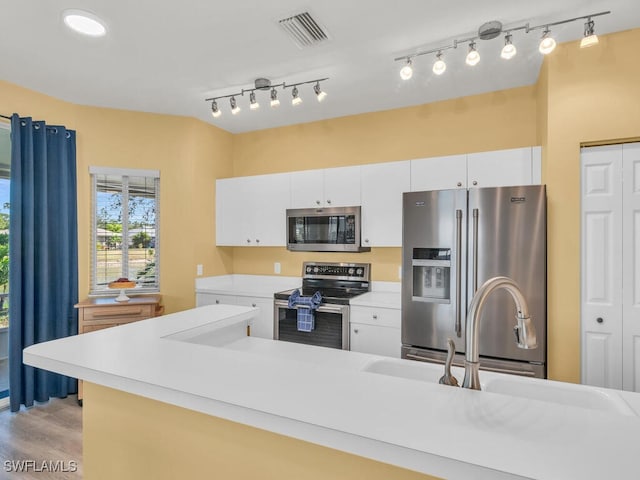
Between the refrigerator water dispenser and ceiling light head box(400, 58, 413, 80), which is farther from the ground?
ceiling light head box(400, 58, 413, 80)

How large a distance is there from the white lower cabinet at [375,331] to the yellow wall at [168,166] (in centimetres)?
181

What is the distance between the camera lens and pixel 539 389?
1.33 m

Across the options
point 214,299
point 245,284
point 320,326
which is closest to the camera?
point 320,326

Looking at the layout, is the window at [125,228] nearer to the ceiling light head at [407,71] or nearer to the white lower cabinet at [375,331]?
the white lower cabinet at [375,331]

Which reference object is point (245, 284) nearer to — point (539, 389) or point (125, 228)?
point (125, 228)

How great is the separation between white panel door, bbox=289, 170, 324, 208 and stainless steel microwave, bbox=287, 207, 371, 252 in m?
0.07

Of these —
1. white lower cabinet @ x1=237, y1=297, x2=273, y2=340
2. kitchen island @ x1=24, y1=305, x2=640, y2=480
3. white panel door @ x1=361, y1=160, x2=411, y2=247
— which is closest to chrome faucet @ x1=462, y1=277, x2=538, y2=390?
kitchen island @ x1=24, y1=305, x2=640, y2=480

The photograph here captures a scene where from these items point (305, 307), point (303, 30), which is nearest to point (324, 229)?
point (305, 307)

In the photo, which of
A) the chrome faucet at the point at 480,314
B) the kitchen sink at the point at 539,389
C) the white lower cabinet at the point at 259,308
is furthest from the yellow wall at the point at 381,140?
the chrome faucet at the point at 480,314

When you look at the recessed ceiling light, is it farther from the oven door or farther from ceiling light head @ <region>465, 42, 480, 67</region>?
Answer: the oven door

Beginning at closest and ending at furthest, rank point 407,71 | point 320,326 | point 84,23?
point 84,23, point 407,71, point 320,326

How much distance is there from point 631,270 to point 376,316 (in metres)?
1.71

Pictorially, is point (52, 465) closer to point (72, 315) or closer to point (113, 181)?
point (72, 315)

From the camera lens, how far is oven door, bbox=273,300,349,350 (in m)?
3.15
